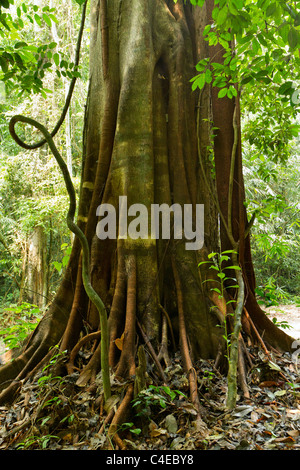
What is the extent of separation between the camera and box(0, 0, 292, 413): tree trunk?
2627 millimetres

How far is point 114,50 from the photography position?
10.7 feet

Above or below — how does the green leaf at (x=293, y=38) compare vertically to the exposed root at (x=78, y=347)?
above

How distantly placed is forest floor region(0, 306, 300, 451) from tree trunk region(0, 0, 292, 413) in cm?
19

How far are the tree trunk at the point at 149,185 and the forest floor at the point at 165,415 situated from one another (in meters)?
0.19

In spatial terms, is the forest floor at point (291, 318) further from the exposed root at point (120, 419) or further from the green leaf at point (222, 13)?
the green leaf at point (222, 13)

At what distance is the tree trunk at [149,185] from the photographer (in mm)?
2627

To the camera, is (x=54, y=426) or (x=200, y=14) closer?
(x=54, y=426)

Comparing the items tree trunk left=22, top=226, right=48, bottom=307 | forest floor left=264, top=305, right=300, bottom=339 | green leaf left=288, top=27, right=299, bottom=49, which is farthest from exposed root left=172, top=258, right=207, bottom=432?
tree trunk left=22, top=226, right=48, bottom=307

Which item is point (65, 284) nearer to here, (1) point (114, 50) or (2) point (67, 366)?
(2) point (67, 366)

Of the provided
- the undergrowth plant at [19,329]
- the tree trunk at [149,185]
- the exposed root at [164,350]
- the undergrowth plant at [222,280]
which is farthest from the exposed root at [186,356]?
the undergrowth plant at [19,329]

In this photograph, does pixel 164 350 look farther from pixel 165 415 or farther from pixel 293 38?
pixel 293 38

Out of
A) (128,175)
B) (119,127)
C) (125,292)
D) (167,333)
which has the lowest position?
(167,333)

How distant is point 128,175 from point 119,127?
0.48 m
